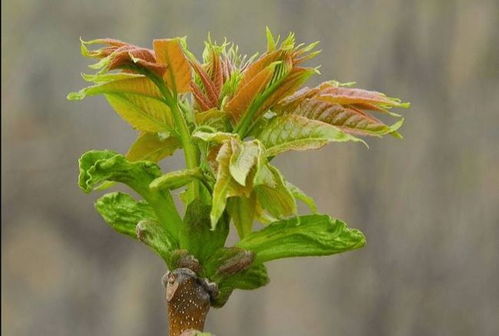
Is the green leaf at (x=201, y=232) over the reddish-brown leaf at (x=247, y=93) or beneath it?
beneath

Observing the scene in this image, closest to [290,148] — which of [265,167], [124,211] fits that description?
[265,167]

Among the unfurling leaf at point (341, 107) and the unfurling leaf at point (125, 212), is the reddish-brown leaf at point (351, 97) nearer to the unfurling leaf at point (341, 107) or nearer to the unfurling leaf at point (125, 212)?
the unfurling leaf at point (341, 107)

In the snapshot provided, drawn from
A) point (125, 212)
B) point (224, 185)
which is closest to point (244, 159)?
point (224, 185)

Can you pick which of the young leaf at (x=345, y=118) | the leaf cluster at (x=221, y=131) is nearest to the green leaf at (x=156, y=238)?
the leaf cluster at (x=221, y=131)

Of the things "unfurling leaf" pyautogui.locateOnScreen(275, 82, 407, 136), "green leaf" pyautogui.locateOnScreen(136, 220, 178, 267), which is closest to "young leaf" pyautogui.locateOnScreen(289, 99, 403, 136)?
"unfurling leaf" pyautogui.locateOnScreen(275, 82, 407, 136)

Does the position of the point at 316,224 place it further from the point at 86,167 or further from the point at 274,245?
the point at 86,167
